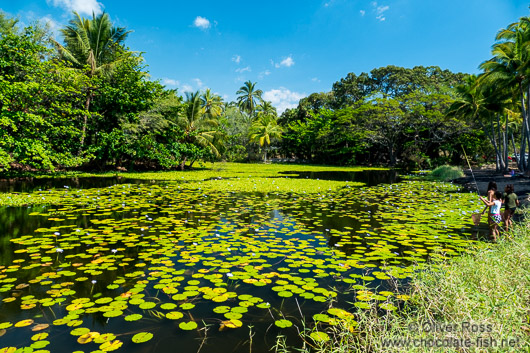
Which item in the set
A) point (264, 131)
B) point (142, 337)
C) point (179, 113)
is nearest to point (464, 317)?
point (142, 337)

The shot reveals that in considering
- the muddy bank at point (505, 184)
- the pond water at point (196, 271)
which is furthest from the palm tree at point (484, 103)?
the pond water at point (196, 271)

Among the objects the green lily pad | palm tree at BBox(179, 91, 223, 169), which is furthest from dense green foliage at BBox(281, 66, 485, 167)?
the green lily pad

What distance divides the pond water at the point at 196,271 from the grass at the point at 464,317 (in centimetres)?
25

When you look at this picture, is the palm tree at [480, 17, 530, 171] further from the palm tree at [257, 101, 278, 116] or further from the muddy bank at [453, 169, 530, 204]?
the palm tree at [257, 101, 278, 116]

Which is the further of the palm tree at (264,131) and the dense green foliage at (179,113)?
the palm tree at (264,131)

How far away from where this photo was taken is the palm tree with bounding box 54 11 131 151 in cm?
1911

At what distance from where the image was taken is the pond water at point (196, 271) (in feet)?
8.99

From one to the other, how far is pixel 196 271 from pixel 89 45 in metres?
22.1

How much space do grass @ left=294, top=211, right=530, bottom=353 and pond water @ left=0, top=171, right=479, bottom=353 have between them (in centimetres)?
25

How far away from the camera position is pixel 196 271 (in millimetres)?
4117

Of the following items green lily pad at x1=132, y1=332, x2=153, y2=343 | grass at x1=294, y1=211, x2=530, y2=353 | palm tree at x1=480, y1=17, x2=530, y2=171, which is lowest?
green lily pad at x1=132, y1=332, x2=153, y2=343

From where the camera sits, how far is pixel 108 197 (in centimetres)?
990

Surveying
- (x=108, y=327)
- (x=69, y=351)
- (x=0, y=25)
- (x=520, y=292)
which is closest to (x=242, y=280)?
(x=108, y=327)

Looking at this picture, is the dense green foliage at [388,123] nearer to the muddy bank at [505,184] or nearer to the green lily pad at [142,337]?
the muddy bank at [505,184]
